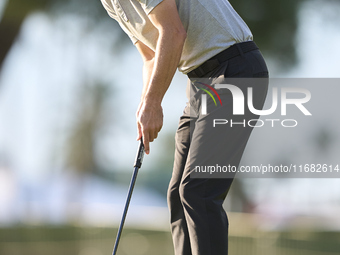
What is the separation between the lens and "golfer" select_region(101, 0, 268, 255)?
1312 millimetres

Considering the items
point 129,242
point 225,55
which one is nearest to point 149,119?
A: point 225,55

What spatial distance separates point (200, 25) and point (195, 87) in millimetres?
185

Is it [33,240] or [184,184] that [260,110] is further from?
[33,240]

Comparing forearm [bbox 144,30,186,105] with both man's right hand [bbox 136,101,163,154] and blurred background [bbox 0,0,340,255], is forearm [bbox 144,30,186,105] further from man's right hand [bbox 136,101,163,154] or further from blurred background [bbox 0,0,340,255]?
blurred background [bbox 0,0,340,255]

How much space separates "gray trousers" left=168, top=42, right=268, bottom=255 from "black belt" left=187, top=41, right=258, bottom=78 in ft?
0.04

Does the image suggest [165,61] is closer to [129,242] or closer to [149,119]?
[149,119]

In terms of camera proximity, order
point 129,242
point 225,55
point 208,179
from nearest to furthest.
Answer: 1. point 208,179
2. point 225,55
3. point 129,242

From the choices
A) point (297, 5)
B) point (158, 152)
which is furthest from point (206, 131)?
point (158, 152)

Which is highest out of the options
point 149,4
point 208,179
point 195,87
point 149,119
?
point 149,4

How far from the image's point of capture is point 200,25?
4.72 ft

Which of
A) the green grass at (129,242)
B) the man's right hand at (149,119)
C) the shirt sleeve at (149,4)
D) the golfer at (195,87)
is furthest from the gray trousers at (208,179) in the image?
the green grass at (129,242)

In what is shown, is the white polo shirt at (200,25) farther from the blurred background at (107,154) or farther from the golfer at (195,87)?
the blurred background at (107,154)

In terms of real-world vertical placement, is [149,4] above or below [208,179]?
above

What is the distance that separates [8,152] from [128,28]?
4060mm
